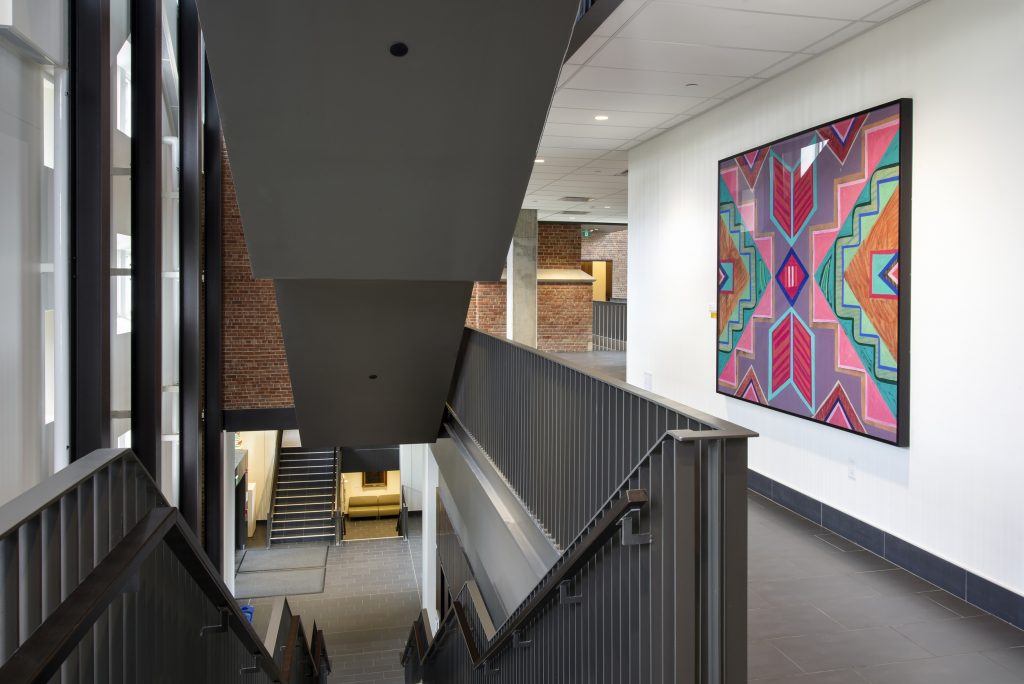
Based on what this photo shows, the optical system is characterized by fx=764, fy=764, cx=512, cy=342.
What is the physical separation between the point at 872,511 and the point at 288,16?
15.0 feet

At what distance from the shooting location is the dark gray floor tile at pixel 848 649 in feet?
11.9

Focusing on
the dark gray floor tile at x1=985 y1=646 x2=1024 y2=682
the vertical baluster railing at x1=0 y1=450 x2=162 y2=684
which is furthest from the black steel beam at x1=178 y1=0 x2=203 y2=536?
the dark gray floor tile at x1=985 y1=646 x2=1024 y2=682

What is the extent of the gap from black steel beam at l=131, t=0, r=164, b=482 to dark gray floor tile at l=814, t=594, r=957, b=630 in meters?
4.62

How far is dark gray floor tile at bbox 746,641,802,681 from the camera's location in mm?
3539

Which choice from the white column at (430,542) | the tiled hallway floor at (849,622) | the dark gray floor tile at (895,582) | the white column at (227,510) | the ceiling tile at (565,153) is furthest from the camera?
the white column at (430,542)

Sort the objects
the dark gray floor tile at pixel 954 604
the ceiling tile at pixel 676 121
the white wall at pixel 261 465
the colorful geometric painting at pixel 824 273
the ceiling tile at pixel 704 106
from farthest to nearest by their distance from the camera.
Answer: the white wall at pixel 261 465 < the ceiling tile at pixel 676 121 < the ceiling tile at pixel 704 106 < the colorful geometric painting at pixel 824 273 < the dark gray floor tile at pixel 954 604

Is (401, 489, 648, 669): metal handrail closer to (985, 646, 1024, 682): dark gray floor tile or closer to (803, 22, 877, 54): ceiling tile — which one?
(985, 646, 1024, 682): dark gray floor tile

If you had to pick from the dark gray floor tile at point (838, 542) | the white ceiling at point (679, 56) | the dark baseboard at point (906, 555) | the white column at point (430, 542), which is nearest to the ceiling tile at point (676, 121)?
the white ceiling at point (679, 56)

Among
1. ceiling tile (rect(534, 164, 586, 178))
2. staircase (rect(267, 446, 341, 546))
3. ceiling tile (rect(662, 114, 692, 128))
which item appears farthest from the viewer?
staircase (rect(267, 446, 341, 546))

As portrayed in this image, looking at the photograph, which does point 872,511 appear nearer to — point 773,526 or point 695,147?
point 773,526

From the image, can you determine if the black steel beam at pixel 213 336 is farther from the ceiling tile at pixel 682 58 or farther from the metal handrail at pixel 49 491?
the metal handrail at pixel 49 491

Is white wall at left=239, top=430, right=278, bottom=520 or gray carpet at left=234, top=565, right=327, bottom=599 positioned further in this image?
white wall at left=239, top=430, right=278, bottom=520

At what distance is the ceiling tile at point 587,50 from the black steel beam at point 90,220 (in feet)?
9.49

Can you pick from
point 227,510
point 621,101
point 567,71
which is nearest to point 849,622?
point 567,71
